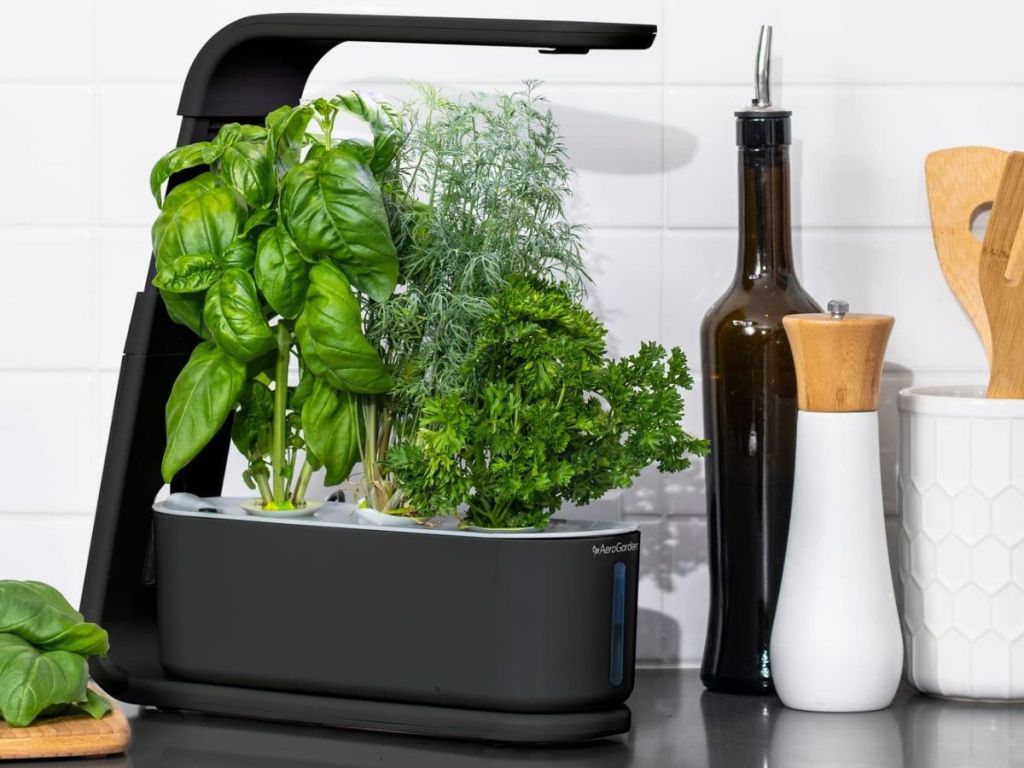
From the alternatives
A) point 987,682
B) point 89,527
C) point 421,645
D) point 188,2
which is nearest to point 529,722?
point 421,645

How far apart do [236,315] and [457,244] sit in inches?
5.9

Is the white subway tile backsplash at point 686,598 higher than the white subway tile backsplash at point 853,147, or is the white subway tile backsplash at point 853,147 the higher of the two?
the white subway tile backsplash at point 853,147

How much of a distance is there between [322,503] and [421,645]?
15 centimetres

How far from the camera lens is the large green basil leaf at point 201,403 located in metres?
0.89

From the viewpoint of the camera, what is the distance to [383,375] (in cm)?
88

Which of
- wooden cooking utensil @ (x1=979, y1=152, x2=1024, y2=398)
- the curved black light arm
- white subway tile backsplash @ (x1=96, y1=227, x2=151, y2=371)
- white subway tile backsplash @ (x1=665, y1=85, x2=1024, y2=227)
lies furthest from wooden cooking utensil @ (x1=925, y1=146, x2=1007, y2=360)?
white subway tile backsplash @ (x1=96, y1=227, x2=151, y2=371)

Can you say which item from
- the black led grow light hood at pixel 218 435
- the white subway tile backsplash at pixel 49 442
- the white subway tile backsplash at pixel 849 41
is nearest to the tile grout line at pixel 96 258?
the white subway tile backsplash at pixel 49 442

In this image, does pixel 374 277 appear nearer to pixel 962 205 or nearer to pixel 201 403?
pixel 201 403

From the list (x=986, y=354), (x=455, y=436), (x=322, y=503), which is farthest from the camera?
(x=986, y=354)

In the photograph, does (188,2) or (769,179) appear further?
(188,2)

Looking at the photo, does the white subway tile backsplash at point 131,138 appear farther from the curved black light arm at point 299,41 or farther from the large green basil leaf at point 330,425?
the large green basil leaf at point 330,425

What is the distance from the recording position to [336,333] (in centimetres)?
86

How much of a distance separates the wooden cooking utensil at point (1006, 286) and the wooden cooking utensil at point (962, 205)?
0.14 meters

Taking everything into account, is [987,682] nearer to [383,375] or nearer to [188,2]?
[383,375]
